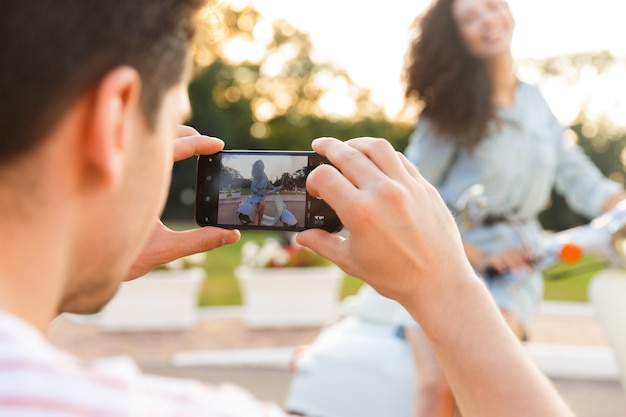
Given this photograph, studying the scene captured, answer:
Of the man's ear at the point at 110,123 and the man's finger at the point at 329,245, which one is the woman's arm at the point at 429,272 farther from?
the man's ear at the point at 110,123

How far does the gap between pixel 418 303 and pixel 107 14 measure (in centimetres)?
50

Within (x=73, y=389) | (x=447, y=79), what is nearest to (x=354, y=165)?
(x=73, y=389)

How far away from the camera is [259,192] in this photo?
134 centimetres

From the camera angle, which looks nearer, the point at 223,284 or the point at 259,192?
the point at 259,192

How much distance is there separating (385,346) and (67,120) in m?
1.60

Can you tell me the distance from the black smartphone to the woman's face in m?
1.48

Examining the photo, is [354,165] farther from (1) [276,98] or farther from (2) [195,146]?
(1) [276,98]

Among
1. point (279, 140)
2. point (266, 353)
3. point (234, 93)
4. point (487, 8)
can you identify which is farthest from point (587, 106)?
point (487, 8)

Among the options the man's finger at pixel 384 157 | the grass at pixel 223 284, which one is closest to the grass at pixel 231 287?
the grass at pixel 223 284

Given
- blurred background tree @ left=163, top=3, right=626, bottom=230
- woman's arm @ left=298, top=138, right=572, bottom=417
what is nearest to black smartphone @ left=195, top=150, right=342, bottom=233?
woman's arm @ left=298, top=138, right=572, bottom=417

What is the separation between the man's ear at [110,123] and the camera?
1.91 feet

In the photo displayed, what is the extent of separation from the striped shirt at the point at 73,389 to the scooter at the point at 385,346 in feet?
4.84

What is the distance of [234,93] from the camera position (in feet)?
95.5

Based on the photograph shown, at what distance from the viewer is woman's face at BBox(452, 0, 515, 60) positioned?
101 inches
